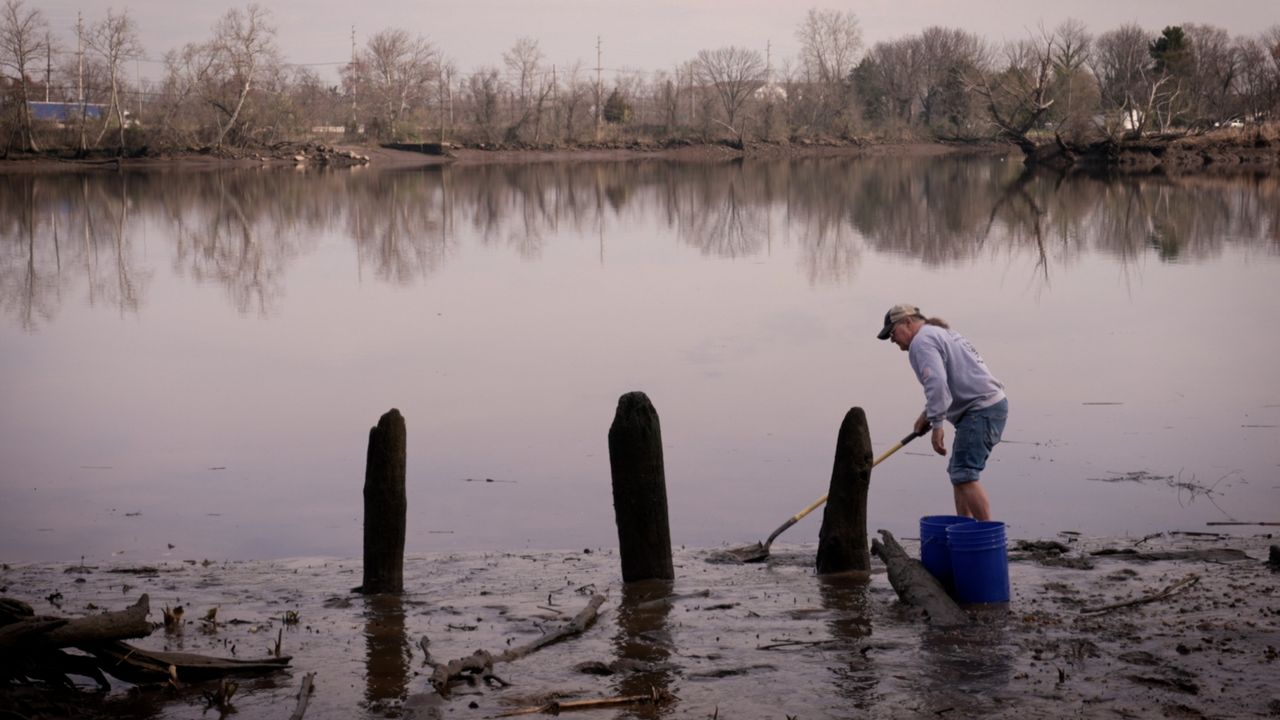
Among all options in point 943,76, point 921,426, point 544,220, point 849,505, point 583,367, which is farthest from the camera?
point 943,76

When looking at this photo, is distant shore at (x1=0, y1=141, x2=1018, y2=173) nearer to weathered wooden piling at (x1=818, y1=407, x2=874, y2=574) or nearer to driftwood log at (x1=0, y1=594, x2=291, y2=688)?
weathered wooden piling at (x1=818, y1=407, x2=874, y2=574)

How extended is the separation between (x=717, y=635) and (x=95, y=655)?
8.75 feet

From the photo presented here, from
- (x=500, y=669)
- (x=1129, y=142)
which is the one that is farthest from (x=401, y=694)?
(x=1129, y=142)

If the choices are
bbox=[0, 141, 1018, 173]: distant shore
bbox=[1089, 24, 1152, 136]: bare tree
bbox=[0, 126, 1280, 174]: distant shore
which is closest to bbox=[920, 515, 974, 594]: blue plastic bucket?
bbox=[0, 126, 1280, 174]: distant shore

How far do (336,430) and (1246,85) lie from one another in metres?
72.0

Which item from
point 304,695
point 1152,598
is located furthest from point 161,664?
point 1152,598

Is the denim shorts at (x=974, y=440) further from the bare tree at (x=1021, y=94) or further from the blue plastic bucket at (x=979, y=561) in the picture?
the bare tree at (x=1021, y=94)

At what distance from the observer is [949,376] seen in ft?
25.1

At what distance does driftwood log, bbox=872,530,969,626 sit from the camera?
21.4 feet

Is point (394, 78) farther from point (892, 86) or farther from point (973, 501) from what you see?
point (973, 501)

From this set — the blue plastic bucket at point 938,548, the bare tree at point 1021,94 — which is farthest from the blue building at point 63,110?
the blue plastic bucket at point 938,548

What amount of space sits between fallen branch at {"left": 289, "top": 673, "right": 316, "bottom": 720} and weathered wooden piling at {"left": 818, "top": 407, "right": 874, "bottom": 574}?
115 inches

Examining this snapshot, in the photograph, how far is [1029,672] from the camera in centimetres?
574

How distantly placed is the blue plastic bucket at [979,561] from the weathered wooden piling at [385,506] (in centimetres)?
275
